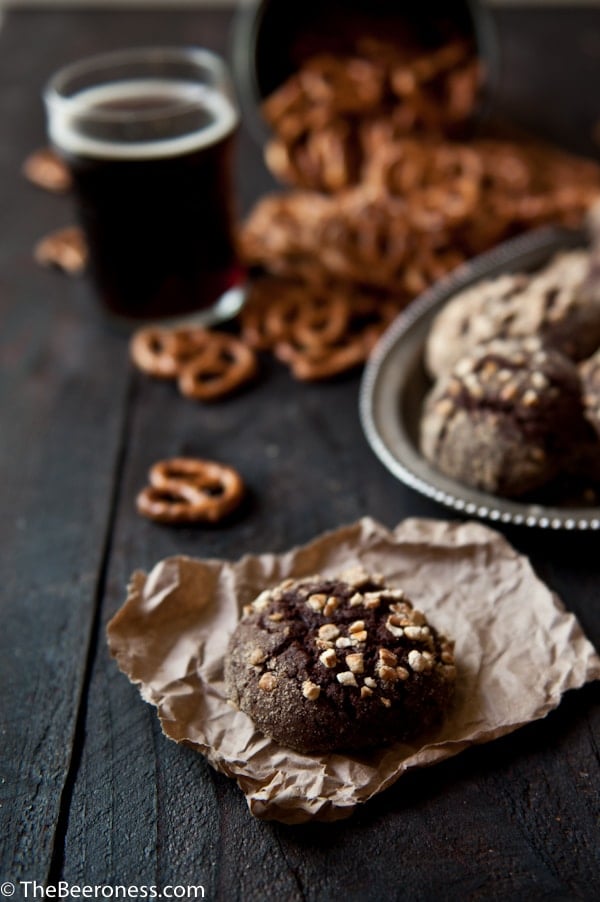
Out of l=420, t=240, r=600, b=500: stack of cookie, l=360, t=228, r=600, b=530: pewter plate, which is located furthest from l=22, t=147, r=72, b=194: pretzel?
l=420, t=240, r=600, b=500: stack of cookie

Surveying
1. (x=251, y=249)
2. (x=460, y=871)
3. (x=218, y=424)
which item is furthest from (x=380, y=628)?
(x=251, y=249)

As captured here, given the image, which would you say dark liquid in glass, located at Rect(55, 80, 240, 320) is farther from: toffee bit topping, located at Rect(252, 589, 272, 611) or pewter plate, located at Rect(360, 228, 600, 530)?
toffee bit topping, located at Rect(252, 589, 272, 611)

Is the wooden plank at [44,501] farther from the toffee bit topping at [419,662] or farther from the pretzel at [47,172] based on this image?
the toffee bit topping at [419,662]

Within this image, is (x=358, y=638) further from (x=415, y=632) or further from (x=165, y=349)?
→ (x=165, y=349)

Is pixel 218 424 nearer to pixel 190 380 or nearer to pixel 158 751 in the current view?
pixel 190 380

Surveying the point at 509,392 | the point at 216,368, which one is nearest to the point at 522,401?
the point at 509,392

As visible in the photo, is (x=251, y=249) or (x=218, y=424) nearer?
(x=218, y=424)
